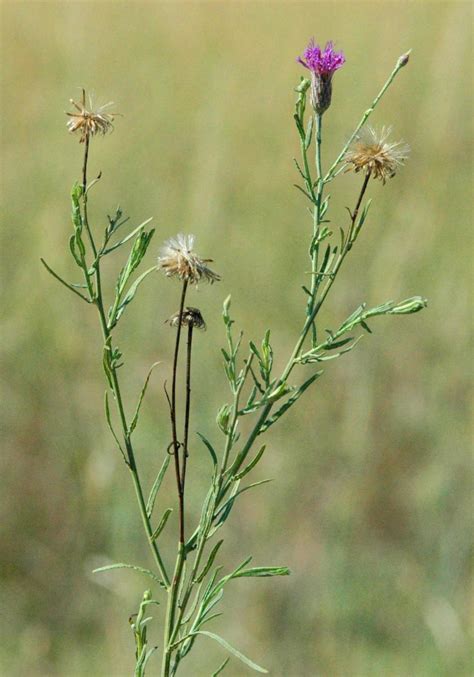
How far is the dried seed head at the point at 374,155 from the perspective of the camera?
0.65m

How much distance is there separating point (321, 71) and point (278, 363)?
81.6 inches

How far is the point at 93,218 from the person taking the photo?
3.19m

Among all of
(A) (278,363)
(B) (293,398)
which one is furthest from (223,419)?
(A) (278,363)

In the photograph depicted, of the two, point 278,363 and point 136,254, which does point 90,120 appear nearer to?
point 136,254

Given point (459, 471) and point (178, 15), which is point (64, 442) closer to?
point (459, 471)

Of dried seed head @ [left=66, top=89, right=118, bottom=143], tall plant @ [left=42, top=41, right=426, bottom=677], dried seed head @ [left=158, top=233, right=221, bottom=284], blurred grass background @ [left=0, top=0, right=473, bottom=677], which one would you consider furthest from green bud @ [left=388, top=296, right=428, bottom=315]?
blurred grass background @ [left=0, top=0, right=473, bottom=677]

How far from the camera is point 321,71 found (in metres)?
0.67

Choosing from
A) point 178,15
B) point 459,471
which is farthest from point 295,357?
point 178,15

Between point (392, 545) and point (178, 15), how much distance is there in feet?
7.53

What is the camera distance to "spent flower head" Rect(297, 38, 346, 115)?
66cm

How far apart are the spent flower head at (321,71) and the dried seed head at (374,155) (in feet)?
0.11

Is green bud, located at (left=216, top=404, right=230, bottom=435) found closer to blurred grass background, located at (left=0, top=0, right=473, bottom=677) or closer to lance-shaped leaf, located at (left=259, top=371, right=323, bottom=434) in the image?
lance-shaped leaf, located at (left=259, top=371, right=323, bottom=434)

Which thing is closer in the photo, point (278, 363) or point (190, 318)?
point (190, 318)

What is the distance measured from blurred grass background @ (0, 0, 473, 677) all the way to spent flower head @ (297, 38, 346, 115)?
1846 millimetres
